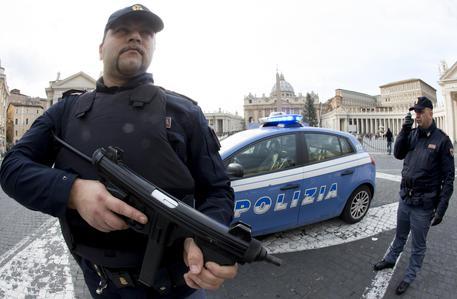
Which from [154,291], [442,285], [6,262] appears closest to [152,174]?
[154,291]

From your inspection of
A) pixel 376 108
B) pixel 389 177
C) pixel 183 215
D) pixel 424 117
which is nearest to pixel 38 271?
pixel 183 215

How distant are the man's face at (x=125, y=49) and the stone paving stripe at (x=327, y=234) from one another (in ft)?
11.4

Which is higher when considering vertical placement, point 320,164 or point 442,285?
point 320,164

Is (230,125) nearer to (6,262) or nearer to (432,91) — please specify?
(432,91)

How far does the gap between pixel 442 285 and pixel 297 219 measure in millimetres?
1786

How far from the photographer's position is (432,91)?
131m

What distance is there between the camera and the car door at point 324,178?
4371 millimetres

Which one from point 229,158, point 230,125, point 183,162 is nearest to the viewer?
point 183,162

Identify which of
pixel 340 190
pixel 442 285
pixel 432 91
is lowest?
pixel 442 285

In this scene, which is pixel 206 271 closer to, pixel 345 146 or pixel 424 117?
pixel 424 117

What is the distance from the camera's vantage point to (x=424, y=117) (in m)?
3.38

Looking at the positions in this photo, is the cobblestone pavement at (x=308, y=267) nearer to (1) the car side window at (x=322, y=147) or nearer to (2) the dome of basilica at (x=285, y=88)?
(1) the car side window at (x=322, y=147)

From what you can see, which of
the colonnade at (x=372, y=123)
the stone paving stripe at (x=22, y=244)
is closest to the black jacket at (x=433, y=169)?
the stone paving stripe at (x=22, y=244)

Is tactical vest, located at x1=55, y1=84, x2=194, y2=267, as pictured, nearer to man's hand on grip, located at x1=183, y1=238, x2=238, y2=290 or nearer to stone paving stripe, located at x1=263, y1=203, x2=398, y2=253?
man's hand on grip, located at x1=183, y1=238, x2=238, y2=290
